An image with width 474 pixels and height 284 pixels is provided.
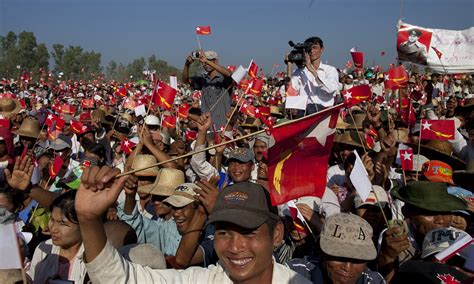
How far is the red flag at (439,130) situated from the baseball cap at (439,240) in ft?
8.38

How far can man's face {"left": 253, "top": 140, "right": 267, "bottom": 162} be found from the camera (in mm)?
6358

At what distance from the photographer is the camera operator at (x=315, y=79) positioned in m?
7.19

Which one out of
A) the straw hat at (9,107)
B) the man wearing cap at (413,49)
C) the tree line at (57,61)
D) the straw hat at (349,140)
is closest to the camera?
the straw hat at (349,140)

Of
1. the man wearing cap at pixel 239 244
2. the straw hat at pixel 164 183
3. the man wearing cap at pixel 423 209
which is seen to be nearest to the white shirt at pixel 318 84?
the straw hat at pixel 164 183

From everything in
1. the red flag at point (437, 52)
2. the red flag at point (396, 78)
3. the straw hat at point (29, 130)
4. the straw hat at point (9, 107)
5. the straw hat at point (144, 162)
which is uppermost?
the red flag at point (437, 52)

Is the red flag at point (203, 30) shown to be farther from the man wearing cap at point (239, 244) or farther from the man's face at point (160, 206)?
the man wearing cap at point (239, 244)

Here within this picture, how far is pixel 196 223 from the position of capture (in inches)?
135

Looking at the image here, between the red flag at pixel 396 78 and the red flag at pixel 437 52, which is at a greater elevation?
the red flag at pixel 437 52

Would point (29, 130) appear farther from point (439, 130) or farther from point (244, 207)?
point (244, 207)

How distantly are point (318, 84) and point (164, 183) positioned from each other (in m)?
3.40

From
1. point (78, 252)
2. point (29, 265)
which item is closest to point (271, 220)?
point (78, 252)

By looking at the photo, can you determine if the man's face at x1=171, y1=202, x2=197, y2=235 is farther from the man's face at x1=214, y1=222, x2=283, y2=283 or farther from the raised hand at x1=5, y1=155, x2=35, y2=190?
the man's face at x1=214, y1=222, x2=283, y2=283

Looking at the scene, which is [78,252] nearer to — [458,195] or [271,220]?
[271,220]

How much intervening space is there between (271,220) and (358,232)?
71 cm
